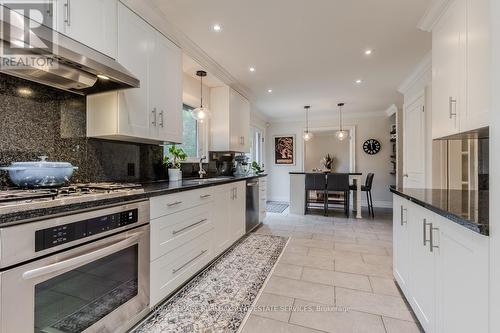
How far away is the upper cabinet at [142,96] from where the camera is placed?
1.88 meters

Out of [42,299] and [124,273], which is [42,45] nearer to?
[42,299]

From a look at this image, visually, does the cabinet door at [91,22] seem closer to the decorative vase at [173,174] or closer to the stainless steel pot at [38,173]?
the stainless steel pot at [38,173]

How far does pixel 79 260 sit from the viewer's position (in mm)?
1194

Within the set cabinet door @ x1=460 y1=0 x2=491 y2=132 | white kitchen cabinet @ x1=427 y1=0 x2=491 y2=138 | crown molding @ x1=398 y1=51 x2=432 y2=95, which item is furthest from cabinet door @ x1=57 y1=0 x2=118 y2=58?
crown molding @ x1=398 y1=51 x2=432 y2=95

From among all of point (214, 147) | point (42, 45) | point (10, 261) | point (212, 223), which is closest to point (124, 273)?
point (10, 261)

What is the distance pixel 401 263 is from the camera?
6.73 ft

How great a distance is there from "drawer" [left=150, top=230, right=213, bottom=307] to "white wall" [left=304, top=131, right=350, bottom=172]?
7107mm

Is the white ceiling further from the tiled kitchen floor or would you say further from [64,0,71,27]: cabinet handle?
the tiled kitchen floor

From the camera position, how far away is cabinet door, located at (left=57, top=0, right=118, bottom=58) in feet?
4.83

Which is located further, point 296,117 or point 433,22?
point 296,117

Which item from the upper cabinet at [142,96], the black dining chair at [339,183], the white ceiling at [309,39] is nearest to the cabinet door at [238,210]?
the upper cabinet at [142,96]

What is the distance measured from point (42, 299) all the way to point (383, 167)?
23.4 feet

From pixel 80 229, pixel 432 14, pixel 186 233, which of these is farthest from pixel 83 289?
pixel 432 14

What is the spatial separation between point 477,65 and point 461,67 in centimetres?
21
